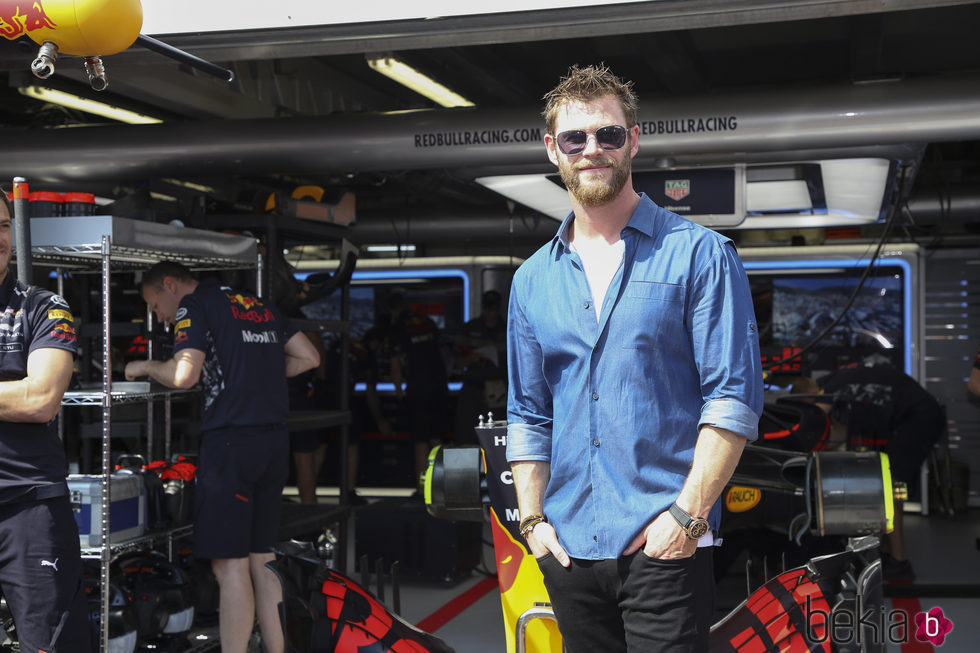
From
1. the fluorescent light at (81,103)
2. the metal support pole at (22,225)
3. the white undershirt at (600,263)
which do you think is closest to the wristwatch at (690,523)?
the white undershirt at (600,263)

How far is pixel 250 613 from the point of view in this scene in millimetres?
4051

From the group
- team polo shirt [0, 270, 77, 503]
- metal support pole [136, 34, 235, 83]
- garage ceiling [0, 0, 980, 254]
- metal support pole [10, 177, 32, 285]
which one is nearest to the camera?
team polo shirt [0, 270, 77, 503]

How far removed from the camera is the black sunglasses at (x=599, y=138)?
196 cm

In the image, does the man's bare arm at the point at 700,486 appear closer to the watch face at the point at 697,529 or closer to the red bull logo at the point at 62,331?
the watch face at the point at 697,529

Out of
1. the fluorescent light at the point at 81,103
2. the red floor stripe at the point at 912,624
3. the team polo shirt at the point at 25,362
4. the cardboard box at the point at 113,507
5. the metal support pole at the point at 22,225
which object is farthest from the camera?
the fluorescent light at the point at 81,103

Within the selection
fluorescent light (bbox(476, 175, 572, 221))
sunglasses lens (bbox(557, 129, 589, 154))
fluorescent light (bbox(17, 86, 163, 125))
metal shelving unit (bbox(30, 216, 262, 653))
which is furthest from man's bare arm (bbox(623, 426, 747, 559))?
fluorescent light (bbox(17, 86, 163, 125))

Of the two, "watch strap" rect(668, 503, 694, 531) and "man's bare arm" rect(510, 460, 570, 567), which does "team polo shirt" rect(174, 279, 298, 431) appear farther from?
"watch strap" rect(668, 503, 694, 531)

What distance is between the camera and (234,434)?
4.04m

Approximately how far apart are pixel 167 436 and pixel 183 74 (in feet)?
6.59

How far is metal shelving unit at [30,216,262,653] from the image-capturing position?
12.1 feet

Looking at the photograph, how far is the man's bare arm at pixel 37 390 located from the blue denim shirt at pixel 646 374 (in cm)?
151

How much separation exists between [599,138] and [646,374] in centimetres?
47

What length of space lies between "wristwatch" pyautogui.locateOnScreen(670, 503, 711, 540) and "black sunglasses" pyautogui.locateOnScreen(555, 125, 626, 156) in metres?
0.70

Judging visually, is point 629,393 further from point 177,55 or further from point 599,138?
point 177,55
